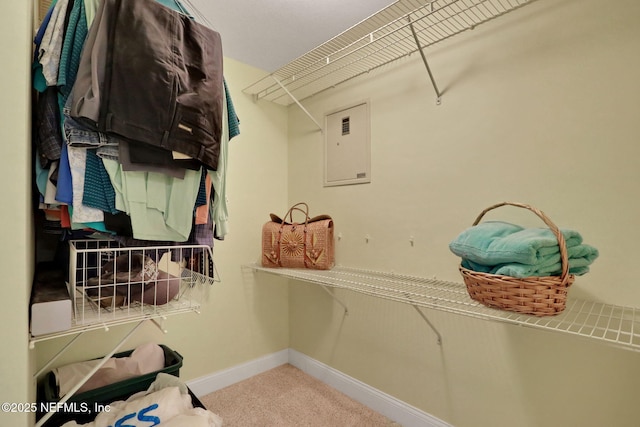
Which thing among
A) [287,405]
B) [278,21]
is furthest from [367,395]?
[278,21]

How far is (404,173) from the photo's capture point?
1635 mm

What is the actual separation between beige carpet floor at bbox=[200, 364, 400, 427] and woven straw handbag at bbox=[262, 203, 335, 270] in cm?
78

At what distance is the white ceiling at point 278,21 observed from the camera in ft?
4.83

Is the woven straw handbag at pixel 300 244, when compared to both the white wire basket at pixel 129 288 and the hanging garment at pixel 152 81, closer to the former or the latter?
the white wire basket at pixel 129 288

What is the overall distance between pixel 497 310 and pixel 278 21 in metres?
1.65

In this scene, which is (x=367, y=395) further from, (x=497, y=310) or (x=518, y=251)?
(x=518, y=251)

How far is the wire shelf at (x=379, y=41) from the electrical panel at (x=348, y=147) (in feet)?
0.75

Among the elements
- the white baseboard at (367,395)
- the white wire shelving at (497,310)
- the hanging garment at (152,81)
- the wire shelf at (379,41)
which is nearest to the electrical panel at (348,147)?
the wire shelf at (379,41)

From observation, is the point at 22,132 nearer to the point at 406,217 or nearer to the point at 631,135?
the point at 406,217

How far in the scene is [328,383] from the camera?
1982mm

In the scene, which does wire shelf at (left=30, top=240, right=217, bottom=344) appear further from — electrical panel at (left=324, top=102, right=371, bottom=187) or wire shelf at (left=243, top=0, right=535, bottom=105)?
wire shelf at (left=243, top=0, right=535, bottom=105)

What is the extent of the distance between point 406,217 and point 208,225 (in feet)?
3.26

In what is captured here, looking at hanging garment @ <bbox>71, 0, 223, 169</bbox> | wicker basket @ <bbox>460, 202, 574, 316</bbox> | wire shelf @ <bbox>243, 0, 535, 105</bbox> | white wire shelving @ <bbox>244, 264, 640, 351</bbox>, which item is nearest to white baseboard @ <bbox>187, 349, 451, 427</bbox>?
A: white wire shelving @ <bbox>244, 264, 640, 351</bbox>

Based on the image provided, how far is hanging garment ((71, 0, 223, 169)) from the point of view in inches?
32.3
